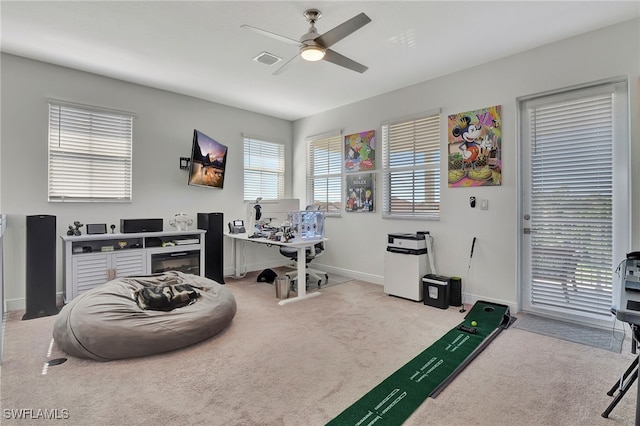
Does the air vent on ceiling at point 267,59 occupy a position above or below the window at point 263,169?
above

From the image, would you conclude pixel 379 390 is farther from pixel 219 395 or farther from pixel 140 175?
pixel 140 175

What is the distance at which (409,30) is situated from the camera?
309 centimetres

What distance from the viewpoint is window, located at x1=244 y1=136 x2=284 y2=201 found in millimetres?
5816

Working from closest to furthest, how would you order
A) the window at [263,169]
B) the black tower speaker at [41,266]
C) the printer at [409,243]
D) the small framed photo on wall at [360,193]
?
the black tower speaker at [41,266] < the printer at [409,243] < the small framed photo on wall at [360,193] < the window at [263,169]

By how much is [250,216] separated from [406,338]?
9.64ft

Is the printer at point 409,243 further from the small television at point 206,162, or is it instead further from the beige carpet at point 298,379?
the small television at point 206,162

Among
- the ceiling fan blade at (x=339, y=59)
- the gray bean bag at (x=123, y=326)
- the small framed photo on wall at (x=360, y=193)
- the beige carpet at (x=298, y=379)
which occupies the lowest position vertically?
the beige carpet at (x=298, y=379)

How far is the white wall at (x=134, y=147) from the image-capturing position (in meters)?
3.66

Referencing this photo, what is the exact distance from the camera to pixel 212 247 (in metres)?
4.92

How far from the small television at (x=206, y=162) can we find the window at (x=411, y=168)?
8.67ft

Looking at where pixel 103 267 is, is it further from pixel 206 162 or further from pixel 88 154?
pixel 206 162

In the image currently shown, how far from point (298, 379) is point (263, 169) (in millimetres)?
4379

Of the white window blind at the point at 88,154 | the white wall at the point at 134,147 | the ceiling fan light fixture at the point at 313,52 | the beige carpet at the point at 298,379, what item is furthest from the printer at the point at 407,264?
the white window blind at the point at 88,154

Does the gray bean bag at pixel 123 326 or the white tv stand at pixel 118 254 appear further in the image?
the white tv stand at pixel 118 254
